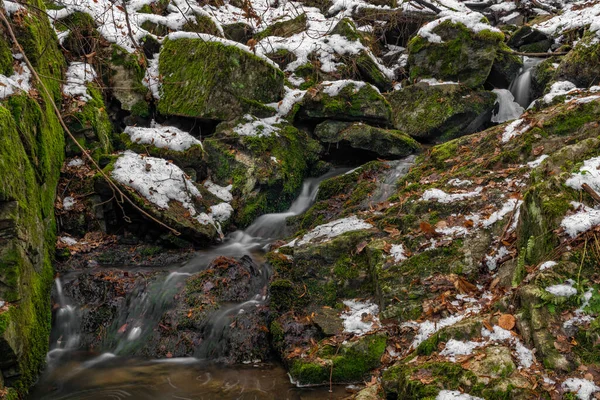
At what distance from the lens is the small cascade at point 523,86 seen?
11.3m

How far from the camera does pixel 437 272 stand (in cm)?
483

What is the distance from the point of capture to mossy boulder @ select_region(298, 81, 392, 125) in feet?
33.7

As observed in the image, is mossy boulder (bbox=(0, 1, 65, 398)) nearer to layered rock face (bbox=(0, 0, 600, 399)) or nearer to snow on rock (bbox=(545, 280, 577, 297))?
layered rock face (bbox=(0, 0, 600, 399))

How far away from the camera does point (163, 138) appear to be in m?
8.90

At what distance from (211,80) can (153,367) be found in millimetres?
6493

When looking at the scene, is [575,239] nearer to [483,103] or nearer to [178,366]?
[178,366]

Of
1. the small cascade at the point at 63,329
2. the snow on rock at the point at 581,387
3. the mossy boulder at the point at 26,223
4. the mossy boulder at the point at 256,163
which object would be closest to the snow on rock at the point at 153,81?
the mossy boulder at the point at 256,163

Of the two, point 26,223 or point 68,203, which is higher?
point 26,223

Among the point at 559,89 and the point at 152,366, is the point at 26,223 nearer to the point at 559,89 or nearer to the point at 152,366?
the point at 152,366

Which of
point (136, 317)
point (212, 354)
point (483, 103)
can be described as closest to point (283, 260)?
point (212, 354)

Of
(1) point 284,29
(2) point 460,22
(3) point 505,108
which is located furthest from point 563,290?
(1) point 284,29

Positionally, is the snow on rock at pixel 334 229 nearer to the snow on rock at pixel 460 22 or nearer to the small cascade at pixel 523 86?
→ the small cascade at pixel 523 86

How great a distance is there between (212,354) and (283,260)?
5.10 feet

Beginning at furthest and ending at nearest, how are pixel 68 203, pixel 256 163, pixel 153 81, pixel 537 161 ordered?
1. pixel 153 81
2. pixel 256 163
3. pixel 68 203
4. pixel 537 161
